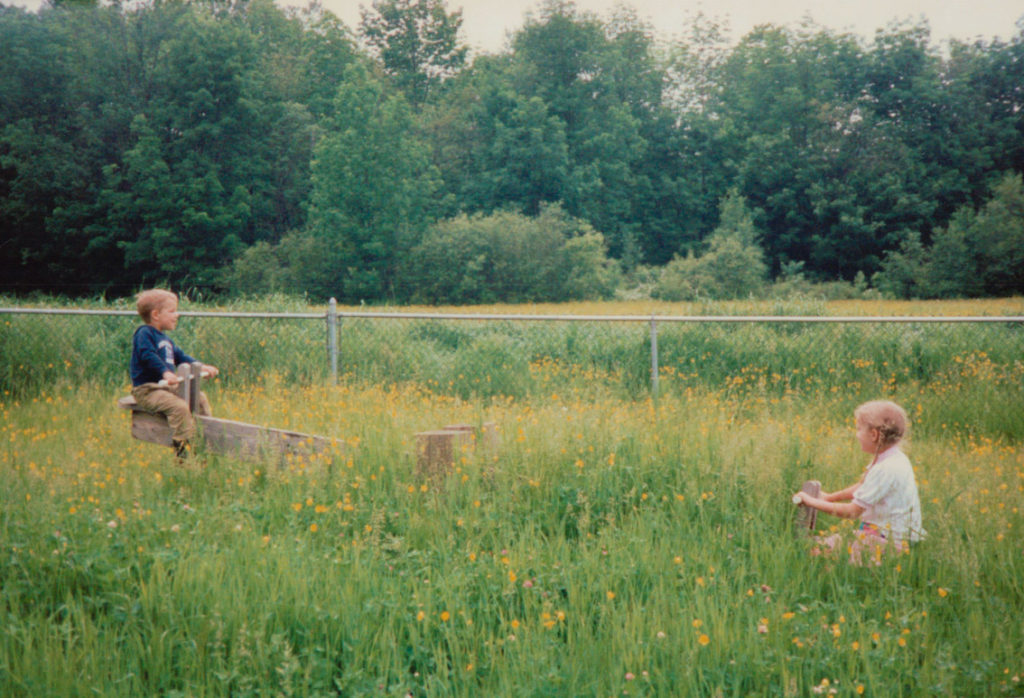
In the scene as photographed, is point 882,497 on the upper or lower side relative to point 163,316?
lower

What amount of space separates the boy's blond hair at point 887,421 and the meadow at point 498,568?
2.01 ft

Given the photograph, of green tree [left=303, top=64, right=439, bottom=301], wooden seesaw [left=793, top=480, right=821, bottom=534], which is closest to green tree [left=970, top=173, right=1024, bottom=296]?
green tree [left=303, top=64, right=439, bottom=301]

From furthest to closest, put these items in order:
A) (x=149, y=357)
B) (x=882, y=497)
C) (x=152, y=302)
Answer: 1. (x=152, y=302)
2. (x=149, y=357)
3. (x=882, y=497)

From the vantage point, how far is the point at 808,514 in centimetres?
487

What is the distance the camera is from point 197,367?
6273mm

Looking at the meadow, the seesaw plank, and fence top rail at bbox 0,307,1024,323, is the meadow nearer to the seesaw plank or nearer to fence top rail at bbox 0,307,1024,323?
the seesaw plank

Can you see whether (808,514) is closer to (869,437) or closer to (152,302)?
(869,437)

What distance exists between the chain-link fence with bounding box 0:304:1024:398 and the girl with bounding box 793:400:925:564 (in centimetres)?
574

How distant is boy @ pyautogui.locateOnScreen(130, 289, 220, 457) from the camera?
6.00 meters

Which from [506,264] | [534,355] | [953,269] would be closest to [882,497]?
[534,355]

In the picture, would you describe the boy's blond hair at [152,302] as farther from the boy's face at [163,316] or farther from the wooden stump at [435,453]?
the wooden stump at [435,453]

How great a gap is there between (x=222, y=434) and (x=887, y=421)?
4.62m

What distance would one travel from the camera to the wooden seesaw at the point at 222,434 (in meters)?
5.88

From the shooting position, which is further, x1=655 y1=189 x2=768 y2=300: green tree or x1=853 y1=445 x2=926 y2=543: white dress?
x1=655 y1=189 x2=768 y2=300: green tree
